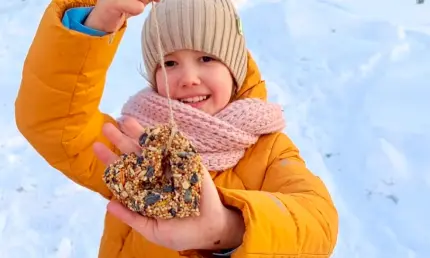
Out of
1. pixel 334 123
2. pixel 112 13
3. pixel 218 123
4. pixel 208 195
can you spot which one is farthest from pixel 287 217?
pixel 334 123

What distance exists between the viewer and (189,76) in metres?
1.63

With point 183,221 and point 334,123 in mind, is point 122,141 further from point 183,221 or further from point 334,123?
point 334,123

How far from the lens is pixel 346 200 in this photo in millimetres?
3176

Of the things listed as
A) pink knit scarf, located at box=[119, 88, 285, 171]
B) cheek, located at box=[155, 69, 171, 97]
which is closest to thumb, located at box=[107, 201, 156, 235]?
pink knit scarf, located at box=[119, 88, 285, 171]

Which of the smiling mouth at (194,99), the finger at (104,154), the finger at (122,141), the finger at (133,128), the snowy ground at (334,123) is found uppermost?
the finger at (133,128)

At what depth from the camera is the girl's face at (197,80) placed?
1646 mm

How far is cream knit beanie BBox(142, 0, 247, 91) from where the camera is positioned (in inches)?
65.6

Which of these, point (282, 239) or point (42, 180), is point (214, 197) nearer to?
point (282, 239)

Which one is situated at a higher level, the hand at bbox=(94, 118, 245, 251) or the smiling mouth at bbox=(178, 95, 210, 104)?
the hand at bbox=(94, 118, 245, 251)

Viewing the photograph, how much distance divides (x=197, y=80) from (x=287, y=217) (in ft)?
1.75

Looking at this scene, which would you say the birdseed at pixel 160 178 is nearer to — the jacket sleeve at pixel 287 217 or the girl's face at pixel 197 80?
the jacket sleeve at pixel 287 217

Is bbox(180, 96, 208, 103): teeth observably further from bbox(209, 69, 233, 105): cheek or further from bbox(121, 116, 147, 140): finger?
bbox(121, 116, 147, 140): finger

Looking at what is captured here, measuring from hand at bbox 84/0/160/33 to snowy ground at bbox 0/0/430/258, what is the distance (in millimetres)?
1816

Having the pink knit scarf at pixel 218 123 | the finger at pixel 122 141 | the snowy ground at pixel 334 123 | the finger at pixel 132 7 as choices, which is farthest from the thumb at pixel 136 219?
the snowy ground at pixel 334 123
